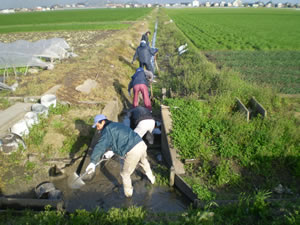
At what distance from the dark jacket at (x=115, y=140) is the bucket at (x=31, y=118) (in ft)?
10.1

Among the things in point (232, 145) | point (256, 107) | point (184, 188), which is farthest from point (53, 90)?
point (256, 107)

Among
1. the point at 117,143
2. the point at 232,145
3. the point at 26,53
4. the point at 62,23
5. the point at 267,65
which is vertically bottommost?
the point at 232,145

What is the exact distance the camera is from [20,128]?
18.3ft

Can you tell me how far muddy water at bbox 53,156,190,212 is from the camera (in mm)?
4242

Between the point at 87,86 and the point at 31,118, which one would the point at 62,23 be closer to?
the point at 87,86

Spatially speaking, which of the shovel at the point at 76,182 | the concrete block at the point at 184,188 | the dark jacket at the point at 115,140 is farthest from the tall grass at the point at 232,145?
the shovel at the point at 76,182

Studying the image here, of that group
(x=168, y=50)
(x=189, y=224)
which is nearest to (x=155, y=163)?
(x=189, y=224)

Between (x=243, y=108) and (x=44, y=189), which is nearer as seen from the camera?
(x=44, y=189)

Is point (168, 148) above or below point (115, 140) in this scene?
below

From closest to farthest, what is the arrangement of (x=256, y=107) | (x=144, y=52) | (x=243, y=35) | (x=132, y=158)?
(x=132, y=158) < (x=256, y=107) < (x=144, y=52) < (x=243, y=35)

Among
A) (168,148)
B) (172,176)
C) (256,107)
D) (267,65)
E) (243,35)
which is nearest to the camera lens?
(172,176)

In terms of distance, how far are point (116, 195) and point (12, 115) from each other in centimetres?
379

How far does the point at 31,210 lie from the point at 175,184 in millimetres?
2595

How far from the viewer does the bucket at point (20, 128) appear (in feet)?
18.2
